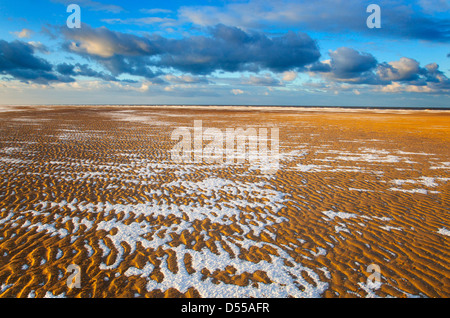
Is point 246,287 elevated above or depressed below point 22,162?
below

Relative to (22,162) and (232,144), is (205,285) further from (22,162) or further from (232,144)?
(232,144)

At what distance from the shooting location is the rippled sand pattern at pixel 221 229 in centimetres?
492

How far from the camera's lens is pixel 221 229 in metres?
7.06

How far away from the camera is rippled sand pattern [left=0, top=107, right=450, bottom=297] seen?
4.92 m

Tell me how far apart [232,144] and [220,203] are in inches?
454

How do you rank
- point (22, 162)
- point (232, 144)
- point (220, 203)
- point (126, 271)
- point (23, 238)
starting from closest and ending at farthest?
point (126, 271) < point (23, 238) < point (220, 203) < point (22, 162) < point (232, 144)

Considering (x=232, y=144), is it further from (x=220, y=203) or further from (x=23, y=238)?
(x=23, y=238)
